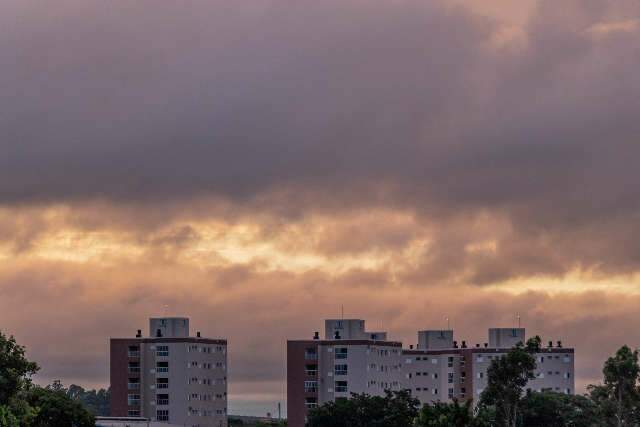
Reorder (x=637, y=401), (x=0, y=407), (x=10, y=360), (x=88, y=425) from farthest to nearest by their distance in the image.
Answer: (x=88, y=425) → (x=637, y=401) → (x=10, y=360) → (x=0, y=407)

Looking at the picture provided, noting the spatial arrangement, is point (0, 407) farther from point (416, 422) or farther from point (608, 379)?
point (608, 379)

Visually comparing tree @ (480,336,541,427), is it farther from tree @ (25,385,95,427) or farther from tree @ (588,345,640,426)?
tree @ (25,385,95,427)

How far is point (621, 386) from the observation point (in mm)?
170875

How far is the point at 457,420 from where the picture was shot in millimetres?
128250

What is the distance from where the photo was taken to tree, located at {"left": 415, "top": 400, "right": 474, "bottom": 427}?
12788 centimetres

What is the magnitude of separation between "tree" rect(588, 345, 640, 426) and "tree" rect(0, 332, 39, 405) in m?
75.0

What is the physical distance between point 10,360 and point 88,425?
A: 6104 centimetres

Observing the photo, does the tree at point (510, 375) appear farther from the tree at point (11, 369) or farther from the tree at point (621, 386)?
the tree at point (11, 369)

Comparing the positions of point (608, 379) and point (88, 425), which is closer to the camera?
point (608, 379)

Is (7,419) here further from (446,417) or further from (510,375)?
A: (510,375)

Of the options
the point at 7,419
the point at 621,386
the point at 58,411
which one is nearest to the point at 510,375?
the point at 621,386

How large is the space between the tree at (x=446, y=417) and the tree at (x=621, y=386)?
45.1m

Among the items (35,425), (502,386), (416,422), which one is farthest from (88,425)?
(416,422)

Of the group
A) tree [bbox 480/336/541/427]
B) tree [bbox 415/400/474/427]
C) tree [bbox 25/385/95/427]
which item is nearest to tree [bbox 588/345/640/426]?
tree [bbox 480/336/541/427]
